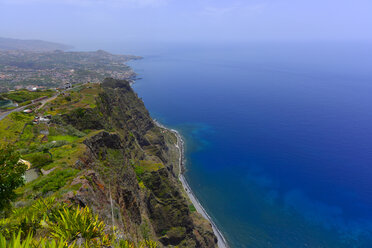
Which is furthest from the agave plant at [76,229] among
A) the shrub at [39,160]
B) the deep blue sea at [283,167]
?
the deep blue sea at [283,167]

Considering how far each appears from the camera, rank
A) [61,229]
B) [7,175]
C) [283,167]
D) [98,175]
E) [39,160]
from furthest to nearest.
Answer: [283,167] → [98,175] → [39,160] → [7,175] → [61,229]

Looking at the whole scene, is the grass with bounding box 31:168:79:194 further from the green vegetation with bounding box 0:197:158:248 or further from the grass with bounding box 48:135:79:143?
the grass with bounding box 48:135:79:143

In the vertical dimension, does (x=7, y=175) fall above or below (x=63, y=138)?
above

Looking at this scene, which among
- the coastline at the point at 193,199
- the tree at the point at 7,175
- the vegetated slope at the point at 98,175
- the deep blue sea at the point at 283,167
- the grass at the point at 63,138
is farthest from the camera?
the deep blue sea at the point at 283,167

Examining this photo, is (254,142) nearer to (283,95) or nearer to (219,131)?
(219,131)

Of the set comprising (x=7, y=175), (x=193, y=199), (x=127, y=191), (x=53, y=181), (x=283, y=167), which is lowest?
(x=193, y=199)

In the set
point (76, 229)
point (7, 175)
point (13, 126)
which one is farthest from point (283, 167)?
point (7, 175)

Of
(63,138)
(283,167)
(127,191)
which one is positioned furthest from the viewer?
(283,167)

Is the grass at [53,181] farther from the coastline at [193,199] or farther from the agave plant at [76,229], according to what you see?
the coastline at [193,199]

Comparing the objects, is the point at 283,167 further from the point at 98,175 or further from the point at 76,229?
the point at 76,229
